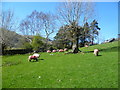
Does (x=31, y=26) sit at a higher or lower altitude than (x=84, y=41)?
higher

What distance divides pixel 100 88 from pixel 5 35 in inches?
1196

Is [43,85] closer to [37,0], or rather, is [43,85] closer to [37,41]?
[37,0]

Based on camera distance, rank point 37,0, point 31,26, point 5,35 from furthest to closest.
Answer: point 31,26, point 5,35, point 37,0

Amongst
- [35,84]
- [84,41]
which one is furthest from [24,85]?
[84,41]

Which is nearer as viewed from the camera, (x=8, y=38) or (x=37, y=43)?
(x=37, y=43)

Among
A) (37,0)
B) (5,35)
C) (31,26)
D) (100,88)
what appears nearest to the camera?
(100,88)

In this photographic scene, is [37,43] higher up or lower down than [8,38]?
lower down

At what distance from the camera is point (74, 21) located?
24.1m

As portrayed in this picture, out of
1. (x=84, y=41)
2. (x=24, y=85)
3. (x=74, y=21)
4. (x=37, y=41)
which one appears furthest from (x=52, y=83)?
(x=84, y=41)

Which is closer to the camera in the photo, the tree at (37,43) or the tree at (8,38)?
the tree at (8,38)

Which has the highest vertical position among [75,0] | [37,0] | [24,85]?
[75,0]

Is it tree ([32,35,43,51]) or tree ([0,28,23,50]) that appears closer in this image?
tree ([0,28,23,50])

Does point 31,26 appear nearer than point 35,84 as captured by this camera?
No

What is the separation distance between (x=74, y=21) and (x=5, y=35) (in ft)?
54.7
